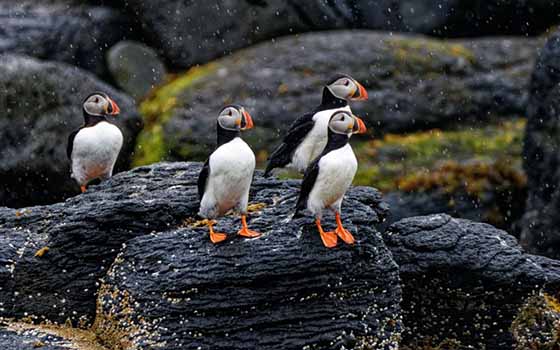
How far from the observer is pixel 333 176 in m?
6.73

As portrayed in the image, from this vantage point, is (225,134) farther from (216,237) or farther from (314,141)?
(314,141)

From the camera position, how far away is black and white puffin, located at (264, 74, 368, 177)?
7559mm

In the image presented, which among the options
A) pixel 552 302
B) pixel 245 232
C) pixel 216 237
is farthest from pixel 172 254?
pixel 552 302

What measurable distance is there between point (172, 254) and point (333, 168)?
134 cm

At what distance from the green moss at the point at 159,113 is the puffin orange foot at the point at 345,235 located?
5.87 metres

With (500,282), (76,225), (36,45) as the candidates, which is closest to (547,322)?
(500,282)

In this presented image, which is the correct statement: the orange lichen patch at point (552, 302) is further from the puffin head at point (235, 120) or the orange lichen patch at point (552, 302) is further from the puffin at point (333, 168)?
the puffin head at point (235, 120)

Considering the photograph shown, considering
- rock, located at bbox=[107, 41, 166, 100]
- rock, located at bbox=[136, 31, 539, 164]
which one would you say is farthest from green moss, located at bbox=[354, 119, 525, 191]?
rock, located at bbox=[107, 41, 166, 100]

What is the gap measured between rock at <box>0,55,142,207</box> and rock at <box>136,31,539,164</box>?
0.89 m

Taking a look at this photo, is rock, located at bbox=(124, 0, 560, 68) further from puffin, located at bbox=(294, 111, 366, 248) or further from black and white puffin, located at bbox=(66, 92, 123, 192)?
puffin, located at bbox=(294, 111, 366, 248)

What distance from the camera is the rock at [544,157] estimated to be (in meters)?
11.1

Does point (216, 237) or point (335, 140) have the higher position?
point (335, 140)

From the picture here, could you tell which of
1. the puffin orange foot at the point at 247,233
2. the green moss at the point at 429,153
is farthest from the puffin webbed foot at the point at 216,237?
the green moss at the point at 429,153

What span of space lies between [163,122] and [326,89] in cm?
550
